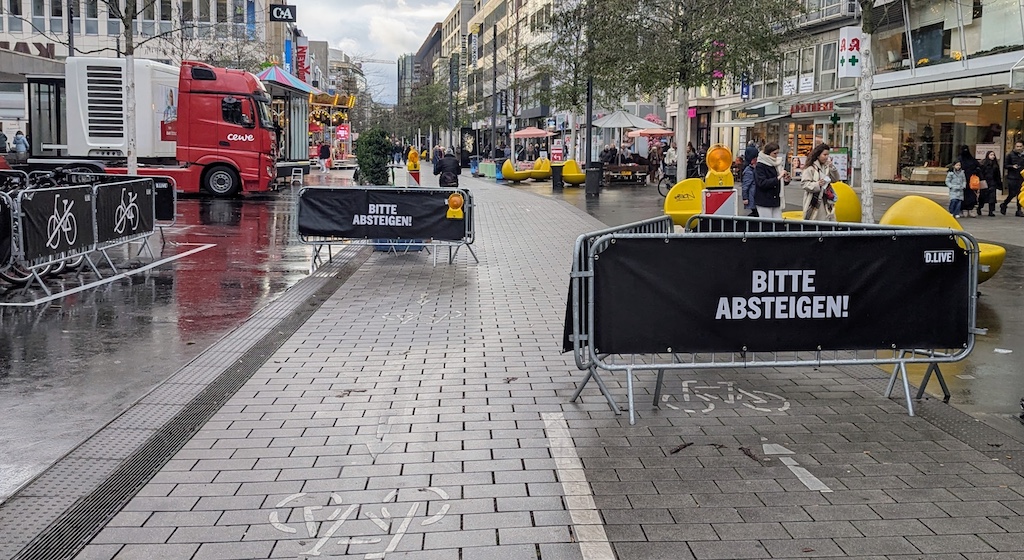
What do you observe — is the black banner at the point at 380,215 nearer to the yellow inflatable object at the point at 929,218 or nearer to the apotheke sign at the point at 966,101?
the yellow inflatable object at the point at 929,218

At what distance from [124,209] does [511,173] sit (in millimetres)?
28438

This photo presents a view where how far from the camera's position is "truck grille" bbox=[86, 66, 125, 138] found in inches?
1029

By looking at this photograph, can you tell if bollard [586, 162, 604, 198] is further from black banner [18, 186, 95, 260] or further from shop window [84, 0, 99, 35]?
shop window [84, 0, 99, 35]

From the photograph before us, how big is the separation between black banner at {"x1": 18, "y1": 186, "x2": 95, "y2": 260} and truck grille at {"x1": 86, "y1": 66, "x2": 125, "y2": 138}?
16.1 m

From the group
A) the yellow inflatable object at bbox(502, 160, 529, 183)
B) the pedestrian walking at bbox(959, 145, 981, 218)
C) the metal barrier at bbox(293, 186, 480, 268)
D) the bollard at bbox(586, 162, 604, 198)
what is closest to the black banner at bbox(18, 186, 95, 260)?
the metal barrier at bbox(293, 186, 480, 268)

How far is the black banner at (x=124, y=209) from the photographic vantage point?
11.9m

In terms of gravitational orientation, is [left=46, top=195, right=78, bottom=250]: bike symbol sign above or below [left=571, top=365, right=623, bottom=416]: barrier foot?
above

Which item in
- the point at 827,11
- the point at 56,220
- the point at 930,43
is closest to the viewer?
the point at 56,220

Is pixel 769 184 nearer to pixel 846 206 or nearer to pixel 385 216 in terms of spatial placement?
pixel 846 206

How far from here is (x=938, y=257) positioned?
6.10m

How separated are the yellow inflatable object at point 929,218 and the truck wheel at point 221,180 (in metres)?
19.6

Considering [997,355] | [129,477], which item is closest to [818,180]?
[997,355]

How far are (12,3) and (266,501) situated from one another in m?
66.4

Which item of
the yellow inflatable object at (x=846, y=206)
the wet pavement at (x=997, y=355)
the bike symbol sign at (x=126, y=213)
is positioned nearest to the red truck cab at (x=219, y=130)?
the bike symbol sign at (x=126, y=213)
